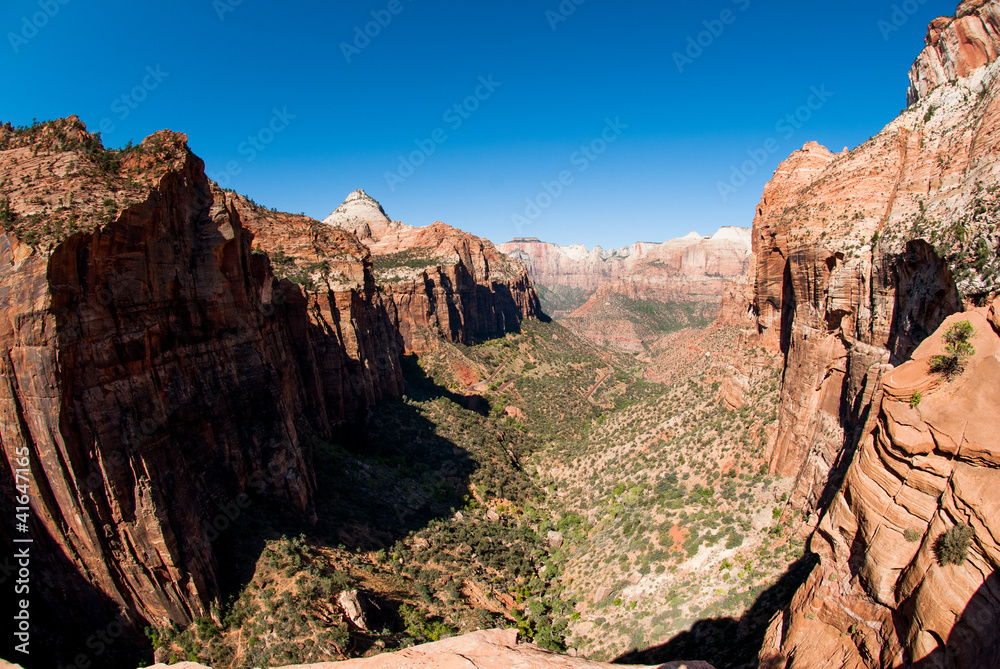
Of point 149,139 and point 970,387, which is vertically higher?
point 149,139

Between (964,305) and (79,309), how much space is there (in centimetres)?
2922

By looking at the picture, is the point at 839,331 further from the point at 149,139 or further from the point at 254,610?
the point at 149,139

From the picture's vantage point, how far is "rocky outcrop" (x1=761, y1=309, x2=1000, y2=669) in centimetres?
878

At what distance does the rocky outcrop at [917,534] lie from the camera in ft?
28.8

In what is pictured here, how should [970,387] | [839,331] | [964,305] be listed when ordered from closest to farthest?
1. [970,387]
2. [964,305]
3. [839,331]

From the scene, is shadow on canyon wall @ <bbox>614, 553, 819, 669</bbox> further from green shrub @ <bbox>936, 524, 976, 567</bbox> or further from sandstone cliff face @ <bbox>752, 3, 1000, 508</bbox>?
green shrub @ <bbox>936, 524, 976, 567</bbox>

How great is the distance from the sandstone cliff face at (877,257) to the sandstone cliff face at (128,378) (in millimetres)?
29142

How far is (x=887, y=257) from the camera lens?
864 inches

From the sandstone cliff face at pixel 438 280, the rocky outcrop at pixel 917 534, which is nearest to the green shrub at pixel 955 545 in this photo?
the rocky outcrop at pixel 917 534

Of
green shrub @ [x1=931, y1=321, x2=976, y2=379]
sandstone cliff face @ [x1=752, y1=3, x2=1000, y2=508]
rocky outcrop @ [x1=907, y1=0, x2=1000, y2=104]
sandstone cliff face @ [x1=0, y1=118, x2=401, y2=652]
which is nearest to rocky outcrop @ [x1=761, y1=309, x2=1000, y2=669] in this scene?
green shrub @ [x1=931, y1=321, x2=976, y2=379]

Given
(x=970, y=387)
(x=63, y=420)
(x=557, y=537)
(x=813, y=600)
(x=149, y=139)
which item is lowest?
(x=557, y=537)

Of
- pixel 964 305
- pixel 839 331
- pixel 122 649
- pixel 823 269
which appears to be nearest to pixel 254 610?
pixel 122 649

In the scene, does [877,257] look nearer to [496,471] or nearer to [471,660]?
[471,660]

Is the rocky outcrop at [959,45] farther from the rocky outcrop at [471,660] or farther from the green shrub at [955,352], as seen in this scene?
the rocky outcrop at [471,660]
